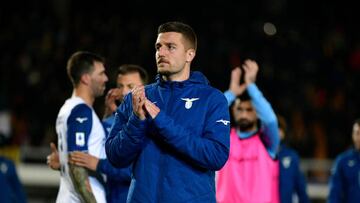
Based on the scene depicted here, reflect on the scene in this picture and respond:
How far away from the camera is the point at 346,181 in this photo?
822 cm

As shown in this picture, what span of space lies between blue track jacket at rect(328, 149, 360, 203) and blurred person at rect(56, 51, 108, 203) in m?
3.16

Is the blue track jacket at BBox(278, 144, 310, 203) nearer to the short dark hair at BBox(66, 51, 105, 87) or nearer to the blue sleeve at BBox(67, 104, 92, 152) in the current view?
the short dark hair at BBox(66, 51, 105, 87)

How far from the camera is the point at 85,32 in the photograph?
17.8 metres

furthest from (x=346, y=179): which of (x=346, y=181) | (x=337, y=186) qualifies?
(x=337, y=186)

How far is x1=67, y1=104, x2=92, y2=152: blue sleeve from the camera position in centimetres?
562

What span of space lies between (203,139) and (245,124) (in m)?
2.40

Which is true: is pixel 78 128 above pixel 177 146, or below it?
below

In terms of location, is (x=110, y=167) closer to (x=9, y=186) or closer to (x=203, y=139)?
(x=203, y=139)

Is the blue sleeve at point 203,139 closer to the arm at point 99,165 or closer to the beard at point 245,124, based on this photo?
the arm at point 99,165

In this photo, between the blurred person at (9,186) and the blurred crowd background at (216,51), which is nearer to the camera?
the blurred person at (9,186)

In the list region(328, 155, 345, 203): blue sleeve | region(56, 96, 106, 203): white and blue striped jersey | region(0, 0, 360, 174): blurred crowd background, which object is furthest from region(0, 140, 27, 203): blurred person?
region(0, 0, 360, 174): blurred crowd background

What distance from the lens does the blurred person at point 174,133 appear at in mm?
4199

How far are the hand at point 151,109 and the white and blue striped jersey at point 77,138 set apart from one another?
1.54 m

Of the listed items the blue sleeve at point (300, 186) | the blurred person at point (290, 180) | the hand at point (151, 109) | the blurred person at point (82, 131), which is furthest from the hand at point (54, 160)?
the blue sleeve at point (300, 186)
